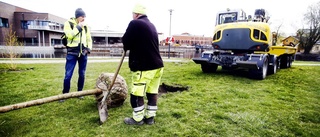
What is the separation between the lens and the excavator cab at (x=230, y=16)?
26.5 feet

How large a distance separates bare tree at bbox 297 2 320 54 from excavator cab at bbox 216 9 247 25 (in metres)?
39.9

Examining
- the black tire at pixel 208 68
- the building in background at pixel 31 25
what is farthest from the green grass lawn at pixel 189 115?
the building in background at pixel 31 25

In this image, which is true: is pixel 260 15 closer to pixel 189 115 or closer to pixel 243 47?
pixel 243 47

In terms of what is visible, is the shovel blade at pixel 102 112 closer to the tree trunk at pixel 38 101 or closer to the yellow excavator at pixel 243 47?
the tree trunk at pixel 38 101

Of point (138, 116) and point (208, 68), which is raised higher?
point (208, 68)

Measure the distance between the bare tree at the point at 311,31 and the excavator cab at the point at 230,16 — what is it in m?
39.9

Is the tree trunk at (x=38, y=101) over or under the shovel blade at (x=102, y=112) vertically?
over

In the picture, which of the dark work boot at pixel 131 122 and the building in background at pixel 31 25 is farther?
the building in background at pixel 31 25

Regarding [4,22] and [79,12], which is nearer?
[79,12]

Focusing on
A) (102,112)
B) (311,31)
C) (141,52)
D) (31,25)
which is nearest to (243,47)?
(141,52)

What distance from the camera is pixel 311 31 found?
3981 cm

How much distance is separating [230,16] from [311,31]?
4255 cm

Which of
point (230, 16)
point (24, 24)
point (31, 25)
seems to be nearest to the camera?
point (230, 16)

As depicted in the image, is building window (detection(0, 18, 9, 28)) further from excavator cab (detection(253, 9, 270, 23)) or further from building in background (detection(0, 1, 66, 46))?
excavator cab (detection(253, 9, 270, 23))
